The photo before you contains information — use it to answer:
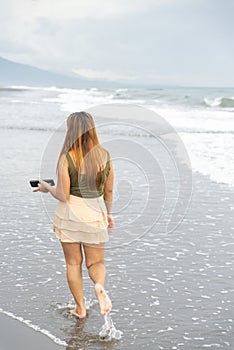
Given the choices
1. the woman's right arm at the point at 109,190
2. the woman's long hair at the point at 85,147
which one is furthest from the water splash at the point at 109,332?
the woman's long hair at the point at 85,147

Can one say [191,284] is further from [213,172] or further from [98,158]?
[213,172]

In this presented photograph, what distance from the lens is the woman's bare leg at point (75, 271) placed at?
4.59m

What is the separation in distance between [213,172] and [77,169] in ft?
23.2

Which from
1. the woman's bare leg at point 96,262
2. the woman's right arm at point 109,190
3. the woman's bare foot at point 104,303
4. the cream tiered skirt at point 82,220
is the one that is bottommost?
the woman's bare foot at point 104,303

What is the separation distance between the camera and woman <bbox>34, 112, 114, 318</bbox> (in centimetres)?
435

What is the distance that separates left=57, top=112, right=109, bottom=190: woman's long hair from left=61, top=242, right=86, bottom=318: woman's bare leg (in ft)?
1.75

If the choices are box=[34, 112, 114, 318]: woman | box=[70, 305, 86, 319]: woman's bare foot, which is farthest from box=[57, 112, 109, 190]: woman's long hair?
box=[70, 305, 86, 319]: woman's bare foot

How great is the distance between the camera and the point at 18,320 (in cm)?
450

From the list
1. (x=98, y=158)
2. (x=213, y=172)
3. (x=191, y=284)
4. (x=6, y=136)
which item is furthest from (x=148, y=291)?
(x=6, y=136)

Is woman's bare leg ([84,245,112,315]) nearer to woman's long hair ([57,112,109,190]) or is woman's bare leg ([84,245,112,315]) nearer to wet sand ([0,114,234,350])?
wet sand ([0,114,234,350])

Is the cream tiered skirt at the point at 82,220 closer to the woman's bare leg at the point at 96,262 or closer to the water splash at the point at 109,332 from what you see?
the woman's bare leg at the point at 96,262

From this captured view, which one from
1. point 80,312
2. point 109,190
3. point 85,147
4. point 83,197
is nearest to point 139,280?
point 80,312

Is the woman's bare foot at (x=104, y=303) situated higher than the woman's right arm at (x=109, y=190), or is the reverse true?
the woman's right arm at (x=109, y=190)

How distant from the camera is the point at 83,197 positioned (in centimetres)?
444
